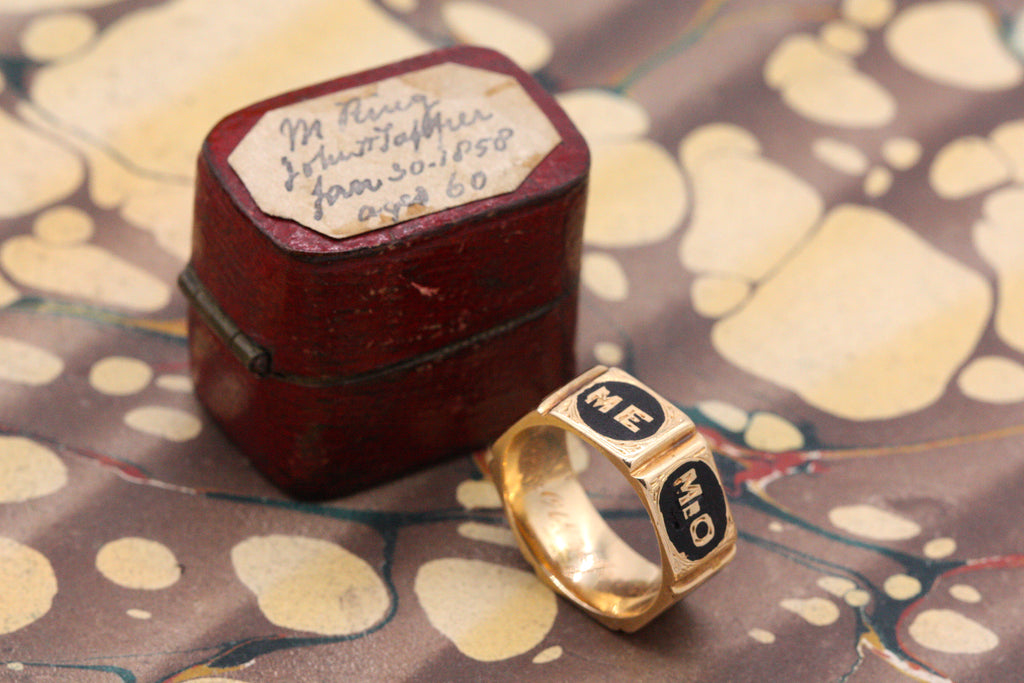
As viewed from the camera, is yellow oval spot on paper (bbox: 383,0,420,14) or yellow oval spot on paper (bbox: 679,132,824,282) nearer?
yellow oval spot on paper (bbox: 679,132,824,282)

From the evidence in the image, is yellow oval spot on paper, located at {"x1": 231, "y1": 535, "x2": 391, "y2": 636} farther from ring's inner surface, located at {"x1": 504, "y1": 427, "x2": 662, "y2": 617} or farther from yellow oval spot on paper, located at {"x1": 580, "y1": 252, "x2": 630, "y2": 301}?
yellow oval spot on paper, located at {"x1": 580, "y1": 252, "x2": 630, "y2": 301}

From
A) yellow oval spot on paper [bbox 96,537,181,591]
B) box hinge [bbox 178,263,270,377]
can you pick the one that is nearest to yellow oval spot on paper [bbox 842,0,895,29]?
box hinge [bbox 178,263,270,377]

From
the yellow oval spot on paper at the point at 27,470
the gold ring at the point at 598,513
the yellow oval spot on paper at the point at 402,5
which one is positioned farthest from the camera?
the yellow oval spot on paper at the point at 402,5

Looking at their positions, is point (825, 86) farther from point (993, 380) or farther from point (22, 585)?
point (22, 585)

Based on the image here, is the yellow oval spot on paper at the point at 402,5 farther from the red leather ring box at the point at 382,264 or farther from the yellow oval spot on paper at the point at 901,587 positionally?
the yellow oval spot on paper at the point at 901,587

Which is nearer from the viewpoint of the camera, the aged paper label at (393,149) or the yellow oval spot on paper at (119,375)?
the aged paper label at (393,149)

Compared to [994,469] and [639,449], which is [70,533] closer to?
[639,449]

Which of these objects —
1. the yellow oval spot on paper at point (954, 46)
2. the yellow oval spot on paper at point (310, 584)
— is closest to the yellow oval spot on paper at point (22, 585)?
the yellow oval spot on paper at point (310, 584)
